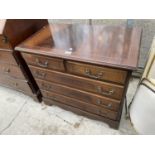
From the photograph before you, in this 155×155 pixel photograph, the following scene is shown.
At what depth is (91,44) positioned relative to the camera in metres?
1.03

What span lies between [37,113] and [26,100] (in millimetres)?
278

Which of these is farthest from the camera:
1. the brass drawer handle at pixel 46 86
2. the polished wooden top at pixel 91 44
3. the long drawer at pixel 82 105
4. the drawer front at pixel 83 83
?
the brass drawer handle at pixel 46 86

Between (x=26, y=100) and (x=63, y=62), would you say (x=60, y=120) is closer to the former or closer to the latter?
(x=26, y=100)

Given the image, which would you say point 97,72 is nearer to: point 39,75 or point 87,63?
point 87,63

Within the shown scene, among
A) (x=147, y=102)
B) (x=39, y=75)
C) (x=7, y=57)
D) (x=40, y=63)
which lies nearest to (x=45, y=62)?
(x=40, y=63)

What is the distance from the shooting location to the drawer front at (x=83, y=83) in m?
1.00

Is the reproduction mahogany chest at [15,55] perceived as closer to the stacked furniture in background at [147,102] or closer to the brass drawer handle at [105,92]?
the brass drawer handle at [105,92]

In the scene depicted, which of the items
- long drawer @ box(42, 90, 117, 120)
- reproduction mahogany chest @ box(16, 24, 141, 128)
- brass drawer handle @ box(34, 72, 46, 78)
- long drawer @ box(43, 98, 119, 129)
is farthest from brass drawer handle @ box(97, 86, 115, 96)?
brass drawer handle @ box(34, 72, 46, 78)

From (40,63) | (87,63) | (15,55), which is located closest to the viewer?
(87,63)

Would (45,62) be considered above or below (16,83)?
above

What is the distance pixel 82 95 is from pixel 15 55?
69 centimetres

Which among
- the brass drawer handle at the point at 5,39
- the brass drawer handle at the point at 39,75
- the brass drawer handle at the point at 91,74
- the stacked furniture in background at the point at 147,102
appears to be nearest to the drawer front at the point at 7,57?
the brass drawer handle at the point at 5,39
